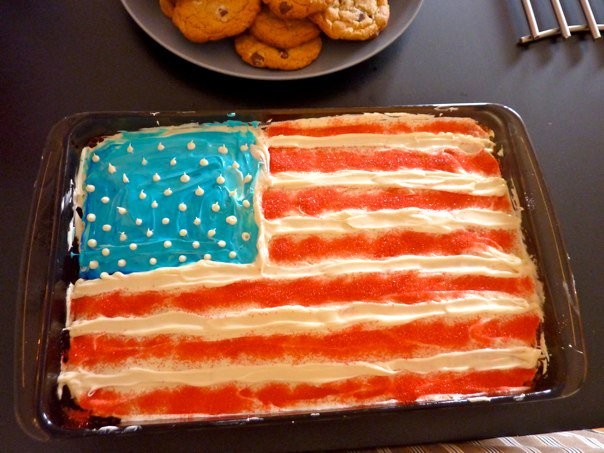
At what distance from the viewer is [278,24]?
1.31 m

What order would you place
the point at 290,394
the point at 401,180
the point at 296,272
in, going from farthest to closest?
the point at 401,180 < the point at 296,272 < the point at 290,394

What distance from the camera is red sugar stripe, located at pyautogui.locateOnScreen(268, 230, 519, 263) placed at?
1196 mm

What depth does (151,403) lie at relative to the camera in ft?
3.39

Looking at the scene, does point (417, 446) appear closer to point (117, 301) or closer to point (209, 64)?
point (117, 301)

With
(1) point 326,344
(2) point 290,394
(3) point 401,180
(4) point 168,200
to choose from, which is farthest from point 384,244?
(4) point 168,200

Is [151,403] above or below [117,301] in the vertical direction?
below

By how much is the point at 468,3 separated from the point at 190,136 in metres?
1.01

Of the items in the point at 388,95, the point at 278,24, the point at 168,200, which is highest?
the point at 278,24

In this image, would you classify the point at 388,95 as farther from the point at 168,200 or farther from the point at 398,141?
the point at 168,200

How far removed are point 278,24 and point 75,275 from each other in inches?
30.8

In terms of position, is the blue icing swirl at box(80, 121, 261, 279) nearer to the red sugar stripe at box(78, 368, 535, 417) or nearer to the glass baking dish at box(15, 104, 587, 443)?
the glass baking dish at box(15, 104, 587, 443)

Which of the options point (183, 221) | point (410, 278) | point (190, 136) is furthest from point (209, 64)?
point (410, 278)

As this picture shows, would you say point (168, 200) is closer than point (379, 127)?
Yes

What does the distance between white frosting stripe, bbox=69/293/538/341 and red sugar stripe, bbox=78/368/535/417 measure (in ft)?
0.38
